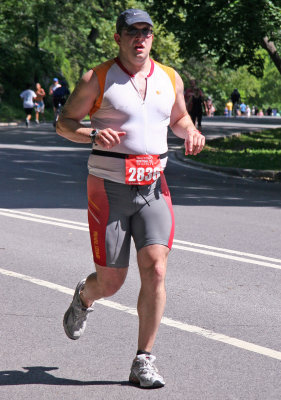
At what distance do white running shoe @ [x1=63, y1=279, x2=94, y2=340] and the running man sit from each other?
0.40 m

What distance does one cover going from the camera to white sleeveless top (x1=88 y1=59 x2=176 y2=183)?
4645mm

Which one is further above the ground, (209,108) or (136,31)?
(136,31)

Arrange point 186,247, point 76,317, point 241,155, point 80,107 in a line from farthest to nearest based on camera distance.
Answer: point 241,155 < point 186,247 < point 76,317 < point 80,107

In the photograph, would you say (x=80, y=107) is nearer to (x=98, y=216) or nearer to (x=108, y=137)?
(x=108, y=137)

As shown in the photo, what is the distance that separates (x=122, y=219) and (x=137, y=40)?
97cm

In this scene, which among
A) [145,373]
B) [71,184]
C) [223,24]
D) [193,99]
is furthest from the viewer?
[193,99]

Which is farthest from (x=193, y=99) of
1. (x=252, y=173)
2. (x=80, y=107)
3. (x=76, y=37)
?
(x=80, y=107)

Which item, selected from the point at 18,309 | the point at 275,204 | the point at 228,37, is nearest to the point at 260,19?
the point at 228,37

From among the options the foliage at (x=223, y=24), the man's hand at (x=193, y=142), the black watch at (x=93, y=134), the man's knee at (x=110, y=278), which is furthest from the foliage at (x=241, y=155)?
the black watch at (x=93, y=134)

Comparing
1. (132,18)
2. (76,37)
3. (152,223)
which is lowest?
(76,37)

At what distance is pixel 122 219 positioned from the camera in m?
4.73

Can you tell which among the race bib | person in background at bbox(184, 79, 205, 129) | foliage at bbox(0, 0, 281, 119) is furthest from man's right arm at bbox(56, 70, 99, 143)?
person in background at bbox(184, 79, 205, 129)

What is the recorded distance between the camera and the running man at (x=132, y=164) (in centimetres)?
465

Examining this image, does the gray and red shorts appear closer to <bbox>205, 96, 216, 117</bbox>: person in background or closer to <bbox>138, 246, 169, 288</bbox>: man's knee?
<bbox>138, 246, 169, 288</bbox>: man's knee
